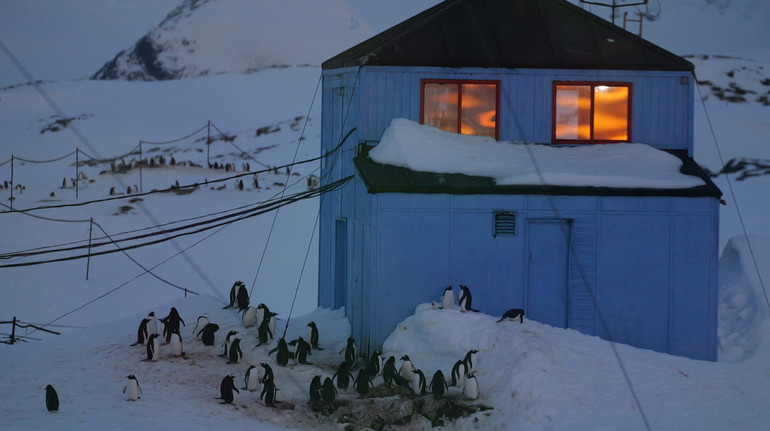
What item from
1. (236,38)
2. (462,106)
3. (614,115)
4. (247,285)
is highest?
(236,38)

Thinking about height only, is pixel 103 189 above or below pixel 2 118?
below

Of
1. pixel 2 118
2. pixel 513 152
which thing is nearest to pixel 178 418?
pixel 513 152

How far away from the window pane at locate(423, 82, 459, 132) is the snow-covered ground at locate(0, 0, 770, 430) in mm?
4456

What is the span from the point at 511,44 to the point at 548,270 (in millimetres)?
4971

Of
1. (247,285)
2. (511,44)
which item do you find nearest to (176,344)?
(511,44)

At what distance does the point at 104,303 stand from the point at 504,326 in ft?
56.7

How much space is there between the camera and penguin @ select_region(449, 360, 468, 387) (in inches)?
531

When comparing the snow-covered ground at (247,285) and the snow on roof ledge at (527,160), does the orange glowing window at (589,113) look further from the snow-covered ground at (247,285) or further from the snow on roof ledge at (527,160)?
the snow-covered ground at (247,285)

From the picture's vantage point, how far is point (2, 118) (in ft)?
193

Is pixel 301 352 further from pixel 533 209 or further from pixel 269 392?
pixel 533 209

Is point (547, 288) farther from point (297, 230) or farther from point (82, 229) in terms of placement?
point (82, 229)

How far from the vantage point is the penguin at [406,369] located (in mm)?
13789

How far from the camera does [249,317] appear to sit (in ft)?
58.7

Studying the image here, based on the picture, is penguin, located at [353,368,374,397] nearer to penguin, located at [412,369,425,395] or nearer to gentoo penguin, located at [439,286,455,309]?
penguin, located at [412,369,425,395]
